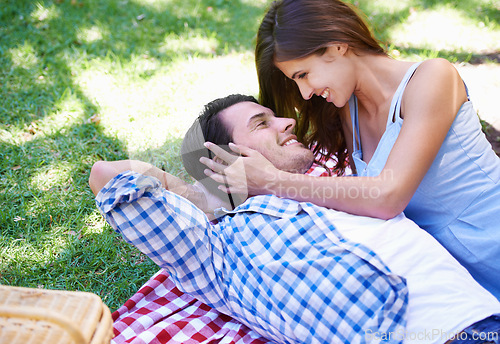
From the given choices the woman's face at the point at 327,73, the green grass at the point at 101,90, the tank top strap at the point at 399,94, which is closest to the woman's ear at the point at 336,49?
the woman's face at the point at 327,73

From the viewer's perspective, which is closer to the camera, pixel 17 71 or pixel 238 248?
pixel 238 248

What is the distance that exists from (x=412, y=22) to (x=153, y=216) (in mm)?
5192

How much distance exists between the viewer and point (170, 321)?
254 centimetres

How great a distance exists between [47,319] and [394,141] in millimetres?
1938

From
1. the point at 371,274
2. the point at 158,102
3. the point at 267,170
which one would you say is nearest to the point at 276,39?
the point at 267,170

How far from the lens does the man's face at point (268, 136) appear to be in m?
2.68

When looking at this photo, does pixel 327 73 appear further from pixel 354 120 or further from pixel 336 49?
pixel 354 120

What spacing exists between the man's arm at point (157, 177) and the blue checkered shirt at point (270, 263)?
0.90ft

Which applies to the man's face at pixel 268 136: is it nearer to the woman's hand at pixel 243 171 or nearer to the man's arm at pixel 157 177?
the woman's hand at pixel 243 171

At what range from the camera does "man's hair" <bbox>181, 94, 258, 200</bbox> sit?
2.81 meters

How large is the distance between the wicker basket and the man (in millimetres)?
712

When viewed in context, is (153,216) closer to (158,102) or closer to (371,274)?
(371,274)

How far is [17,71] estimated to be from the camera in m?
5.02

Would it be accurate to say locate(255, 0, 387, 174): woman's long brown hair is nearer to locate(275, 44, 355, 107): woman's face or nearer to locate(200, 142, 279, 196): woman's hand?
locate(275, 44, 355, 107): woman's face
